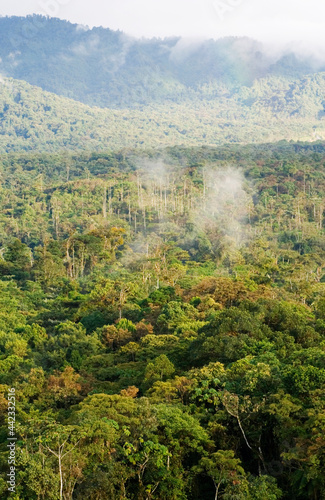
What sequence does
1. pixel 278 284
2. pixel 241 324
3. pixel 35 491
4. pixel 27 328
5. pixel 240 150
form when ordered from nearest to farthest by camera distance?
1. pixel 35 491
2. pixel 241 324
3. pixel 27 328
4. pixel 278 284
5. pixel 240 150

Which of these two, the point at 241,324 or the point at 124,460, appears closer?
A: the point at 124,460

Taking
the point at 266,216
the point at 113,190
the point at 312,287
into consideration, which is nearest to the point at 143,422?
the point at 312,287

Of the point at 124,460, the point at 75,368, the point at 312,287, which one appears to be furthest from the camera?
the point at 312,287

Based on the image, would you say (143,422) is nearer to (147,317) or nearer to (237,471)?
(237,471)

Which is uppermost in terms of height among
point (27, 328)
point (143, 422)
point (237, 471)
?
point (143, 422)

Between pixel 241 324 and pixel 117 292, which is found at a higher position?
pixel 241 324

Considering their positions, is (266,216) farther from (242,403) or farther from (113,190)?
(242,403)

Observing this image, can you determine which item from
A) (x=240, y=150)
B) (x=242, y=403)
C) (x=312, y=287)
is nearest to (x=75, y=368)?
(x=242, y=403)
